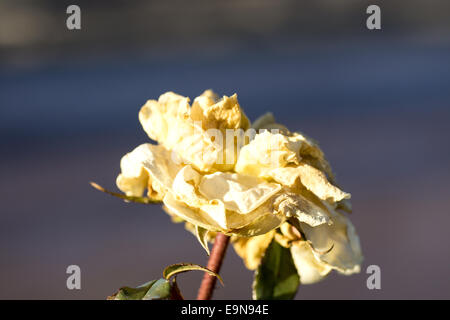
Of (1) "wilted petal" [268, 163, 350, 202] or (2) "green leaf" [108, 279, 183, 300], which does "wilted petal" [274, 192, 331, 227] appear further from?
(2) "green leaf" [108, 279, 183, 300]

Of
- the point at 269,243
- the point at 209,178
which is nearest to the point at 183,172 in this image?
the point at 209,178

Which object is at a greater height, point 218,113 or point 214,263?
point 218,113

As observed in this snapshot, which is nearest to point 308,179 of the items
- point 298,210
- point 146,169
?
point 298,210

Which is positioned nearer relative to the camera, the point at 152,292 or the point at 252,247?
the point at 152,292

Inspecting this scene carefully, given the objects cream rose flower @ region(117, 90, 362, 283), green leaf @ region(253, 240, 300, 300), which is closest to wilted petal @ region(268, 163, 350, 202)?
cream rose flower @ region(117, 90, 362, 283)

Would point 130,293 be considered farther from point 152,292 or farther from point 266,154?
point 266,154
